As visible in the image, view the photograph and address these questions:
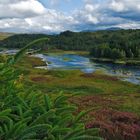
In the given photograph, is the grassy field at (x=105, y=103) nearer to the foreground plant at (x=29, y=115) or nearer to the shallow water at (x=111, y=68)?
→ the foreground plant at (x=29, y=115)

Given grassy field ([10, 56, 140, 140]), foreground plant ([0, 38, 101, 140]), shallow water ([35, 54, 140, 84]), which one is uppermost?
foreground plant ([0, 38, 101, 140])

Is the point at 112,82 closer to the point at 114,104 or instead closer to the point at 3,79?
the point at 114,104

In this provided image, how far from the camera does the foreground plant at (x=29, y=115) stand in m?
7.16

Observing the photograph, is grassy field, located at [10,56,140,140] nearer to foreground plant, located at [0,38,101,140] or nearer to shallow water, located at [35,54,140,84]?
foreground plant, located at [0,38,101,140]

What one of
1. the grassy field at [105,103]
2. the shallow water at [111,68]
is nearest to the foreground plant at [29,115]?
the grassy field at [105,103]

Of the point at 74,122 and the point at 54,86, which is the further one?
the point at 54,86

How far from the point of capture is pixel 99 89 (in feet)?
222

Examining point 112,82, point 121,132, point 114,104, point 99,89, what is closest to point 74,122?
point 121,132

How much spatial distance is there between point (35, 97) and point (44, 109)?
451mm

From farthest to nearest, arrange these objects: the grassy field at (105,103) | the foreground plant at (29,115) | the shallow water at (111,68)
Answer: the shallow water at (111,68), the grassy field at (105,103), the foreground plant at (29,115)

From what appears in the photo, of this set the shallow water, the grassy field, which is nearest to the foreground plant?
the grassy field

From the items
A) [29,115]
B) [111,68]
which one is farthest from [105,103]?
[111,68]

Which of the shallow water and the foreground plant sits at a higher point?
the foreground plant

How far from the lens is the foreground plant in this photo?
7156 millimetres
